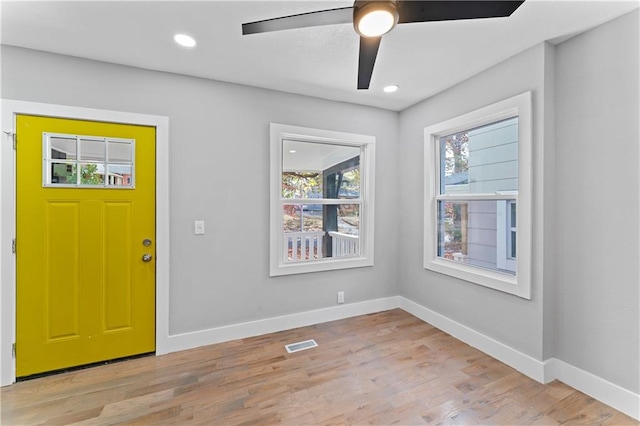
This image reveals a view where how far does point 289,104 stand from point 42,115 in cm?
214

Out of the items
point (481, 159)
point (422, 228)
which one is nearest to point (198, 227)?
point (422, 228)

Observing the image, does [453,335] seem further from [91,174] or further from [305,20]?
[91,174]

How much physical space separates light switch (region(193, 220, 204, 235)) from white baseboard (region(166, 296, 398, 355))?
98 cm

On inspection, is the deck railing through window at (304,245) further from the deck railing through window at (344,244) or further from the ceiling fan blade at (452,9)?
the ceiling fan blade at (452,9)

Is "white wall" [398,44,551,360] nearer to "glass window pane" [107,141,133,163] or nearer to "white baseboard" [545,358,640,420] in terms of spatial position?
"white baseboard" [545,358,640,420]

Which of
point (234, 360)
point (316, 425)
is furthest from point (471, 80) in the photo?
point (234, 360)

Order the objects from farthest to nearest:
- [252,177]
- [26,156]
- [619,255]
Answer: [252,177], [26,156], [619,255]

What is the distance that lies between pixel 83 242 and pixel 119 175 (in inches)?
25.1

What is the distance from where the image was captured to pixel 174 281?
2736 millimetres

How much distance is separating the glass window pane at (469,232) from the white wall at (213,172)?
1518mm

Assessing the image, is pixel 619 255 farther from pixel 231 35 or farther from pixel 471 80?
pixel 231 35

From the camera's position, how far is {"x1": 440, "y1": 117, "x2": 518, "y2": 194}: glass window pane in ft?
8.45

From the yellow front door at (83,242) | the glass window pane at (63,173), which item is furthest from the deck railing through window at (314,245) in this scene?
the glass window pane at (63,173)

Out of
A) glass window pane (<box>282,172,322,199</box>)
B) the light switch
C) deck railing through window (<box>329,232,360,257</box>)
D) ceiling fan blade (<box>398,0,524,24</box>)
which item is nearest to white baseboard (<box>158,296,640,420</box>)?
deck railing through window (<box>329,232,360,257</box>)
